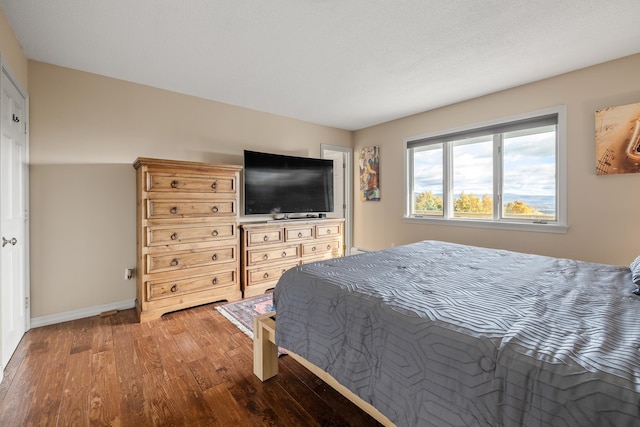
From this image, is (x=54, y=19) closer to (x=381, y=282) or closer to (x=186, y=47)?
(x=186, y=47)

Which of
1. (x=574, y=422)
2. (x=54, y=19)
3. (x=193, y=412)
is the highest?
(x=54, y=19)

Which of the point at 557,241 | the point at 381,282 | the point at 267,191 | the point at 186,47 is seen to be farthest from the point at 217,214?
the point at 557,241

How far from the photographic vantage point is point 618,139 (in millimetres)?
2553

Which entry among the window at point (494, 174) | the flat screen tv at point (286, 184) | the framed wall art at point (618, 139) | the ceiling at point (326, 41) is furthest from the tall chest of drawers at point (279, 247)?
the framed wall art at point (618, 139)

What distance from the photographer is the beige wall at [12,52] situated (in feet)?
6.35

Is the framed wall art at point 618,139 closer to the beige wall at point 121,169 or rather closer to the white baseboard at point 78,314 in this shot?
the beige wall at point 121,169

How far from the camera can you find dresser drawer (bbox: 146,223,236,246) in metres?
2.73

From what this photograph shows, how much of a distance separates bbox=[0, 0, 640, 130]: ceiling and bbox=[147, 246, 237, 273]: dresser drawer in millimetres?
1817

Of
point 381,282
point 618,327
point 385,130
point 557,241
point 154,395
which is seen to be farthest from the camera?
point 385,130

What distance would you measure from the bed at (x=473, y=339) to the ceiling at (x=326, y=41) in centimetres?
175

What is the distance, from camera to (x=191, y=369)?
1.92m

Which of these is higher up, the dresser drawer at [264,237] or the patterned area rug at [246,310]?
the dresser drawer at [264,237]

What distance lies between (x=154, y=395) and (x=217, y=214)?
5.89 ft

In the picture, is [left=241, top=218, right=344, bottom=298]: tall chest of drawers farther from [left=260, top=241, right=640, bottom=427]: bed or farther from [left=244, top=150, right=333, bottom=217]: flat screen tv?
[left=260, top=241, right=640, bottom=427]: bed
